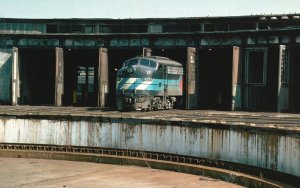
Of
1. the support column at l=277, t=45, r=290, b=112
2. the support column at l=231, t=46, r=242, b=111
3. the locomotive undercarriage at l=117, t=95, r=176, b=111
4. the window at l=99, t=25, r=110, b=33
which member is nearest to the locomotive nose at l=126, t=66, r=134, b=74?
the locomotive undercarriage at l=117, t=95, r=176, b=111

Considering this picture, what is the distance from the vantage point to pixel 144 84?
23.8m

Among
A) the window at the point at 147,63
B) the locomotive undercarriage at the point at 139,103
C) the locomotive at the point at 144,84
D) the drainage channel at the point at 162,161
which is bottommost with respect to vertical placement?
the drainage channel at the point at 162,161

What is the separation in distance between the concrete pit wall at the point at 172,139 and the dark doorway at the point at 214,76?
1993cm

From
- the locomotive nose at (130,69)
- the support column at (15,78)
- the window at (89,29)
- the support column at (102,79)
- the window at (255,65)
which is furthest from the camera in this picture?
the window at (89,29)

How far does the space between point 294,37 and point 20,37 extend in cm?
2052

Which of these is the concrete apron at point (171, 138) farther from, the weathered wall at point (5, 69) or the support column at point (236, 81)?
the weathered wall at point (5, 69)

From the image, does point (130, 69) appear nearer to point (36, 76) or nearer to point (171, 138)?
point (171, 138)

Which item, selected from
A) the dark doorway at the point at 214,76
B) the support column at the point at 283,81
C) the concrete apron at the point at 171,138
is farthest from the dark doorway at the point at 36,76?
the support column at the point at 283,81

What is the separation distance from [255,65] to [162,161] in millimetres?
16333

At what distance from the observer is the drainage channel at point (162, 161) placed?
12109 millimetres

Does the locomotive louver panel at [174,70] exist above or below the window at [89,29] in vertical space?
below

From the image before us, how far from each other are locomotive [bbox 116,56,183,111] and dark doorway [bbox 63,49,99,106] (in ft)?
48.5

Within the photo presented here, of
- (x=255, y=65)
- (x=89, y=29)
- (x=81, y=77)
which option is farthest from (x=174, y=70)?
(x=81, y=77)

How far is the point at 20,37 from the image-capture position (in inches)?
1282
